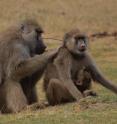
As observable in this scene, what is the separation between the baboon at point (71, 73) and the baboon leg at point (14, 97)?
569 mm

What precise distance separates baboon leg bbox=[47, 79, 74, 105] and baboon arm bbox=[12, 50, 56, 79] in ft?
1.31

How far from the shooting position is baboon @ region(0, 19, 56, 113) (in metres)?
12.7

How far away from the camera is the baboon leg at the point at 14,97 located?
41.6 ft

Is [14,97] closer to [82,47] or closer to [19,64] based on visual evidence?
[19,64]

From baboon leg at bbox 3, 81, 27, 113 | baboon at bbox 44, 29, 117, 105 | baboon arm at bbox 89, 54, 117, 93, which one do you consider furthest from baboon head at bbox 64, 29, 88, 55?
baboon leg at bbox 3, 81, 27, 113

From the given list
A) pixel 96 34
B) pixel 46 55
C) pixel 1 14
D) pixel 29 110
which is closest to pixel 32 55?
pixel 46 55

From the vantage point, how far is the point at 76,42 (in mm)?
13242

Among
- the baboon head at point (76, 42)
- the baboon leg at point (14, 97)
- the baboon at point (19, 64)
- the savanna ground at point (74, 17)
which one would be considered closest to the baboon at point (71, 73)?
the baboon head at point (76, 42)

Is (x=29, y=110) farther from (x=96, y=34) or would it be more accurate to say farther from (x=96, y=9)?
(x=96, y=9)

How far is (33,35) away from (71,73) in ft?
3.57

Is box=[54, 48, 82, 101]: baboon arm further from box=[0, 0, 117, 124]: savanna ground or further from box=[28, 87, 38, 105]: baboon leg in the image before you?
box=[0, 0, 117, 124]: savanna ground

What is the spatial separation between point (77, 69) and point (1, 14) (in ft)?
85.9

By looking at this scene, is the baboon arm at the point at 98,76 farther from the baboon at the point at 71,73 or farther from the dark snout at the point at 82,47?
the dark snout at the point at 82,47

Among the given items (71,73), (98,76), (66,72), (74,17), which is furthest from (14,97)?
(74,17)
